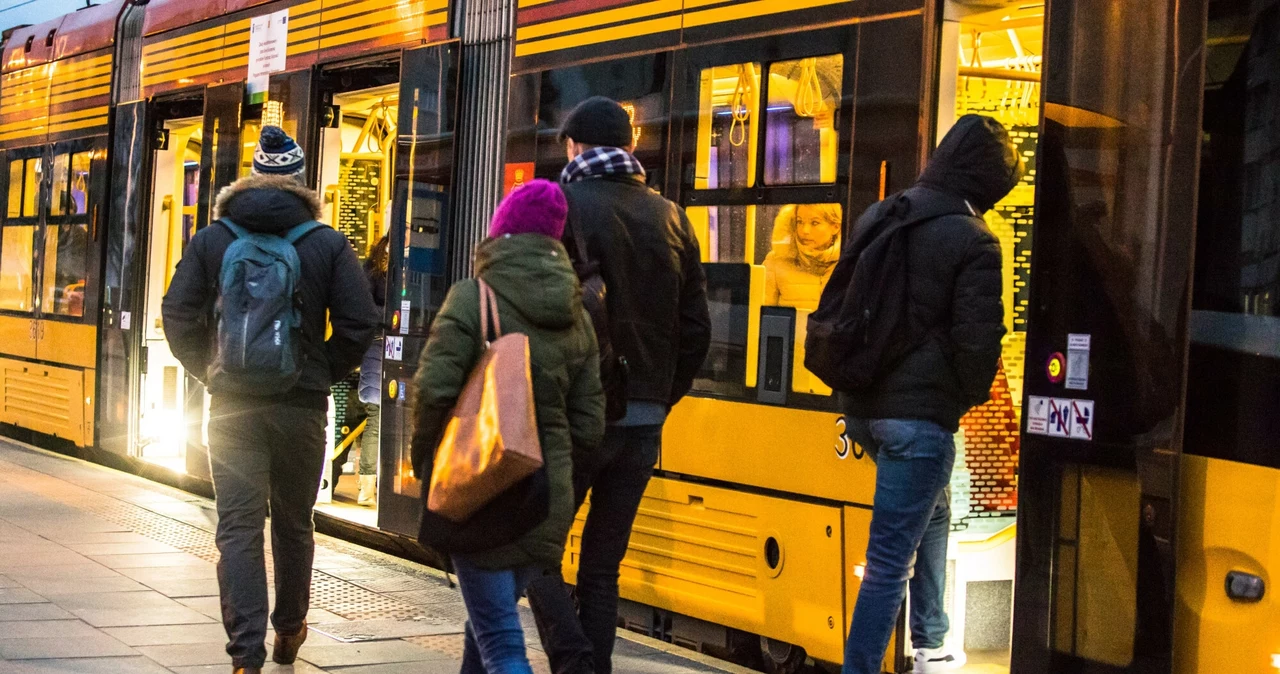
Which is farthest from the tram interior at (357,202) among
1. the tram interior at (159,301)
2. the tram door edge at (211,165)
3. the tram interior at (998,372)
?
the tram interior at (998,372)

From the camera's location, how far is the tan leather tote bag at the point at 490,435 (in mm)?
3516

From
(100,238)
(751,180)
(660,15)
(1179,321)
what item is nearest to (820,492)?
(751,180)

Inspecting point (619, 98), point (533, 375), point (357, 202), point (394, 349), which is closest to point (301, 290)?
point (533, 375)

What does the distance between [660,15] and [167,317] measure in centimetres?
215

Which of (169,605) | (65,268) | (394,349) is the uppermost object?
(65,268)

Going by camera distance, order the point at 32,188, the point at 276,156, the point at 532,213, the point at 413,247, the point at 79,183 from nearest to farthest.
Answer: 1. the point at 532,213
2. the point at 276,156
3. the point at 413,247
4. the point at 79,183
5. the point at 32,188

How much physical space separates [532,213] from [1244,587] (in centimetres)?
187

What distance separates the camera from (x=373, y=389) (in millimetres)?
8492

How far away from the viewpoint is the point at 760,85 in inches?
217

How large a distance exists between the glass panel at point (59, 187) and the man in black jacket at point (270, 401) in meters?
7.41

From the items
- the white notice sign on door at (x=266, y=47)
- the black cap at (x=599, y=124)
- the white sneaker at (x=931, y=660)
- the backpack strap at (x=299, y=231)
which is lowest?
the white sneaker at (x=931, y=660)

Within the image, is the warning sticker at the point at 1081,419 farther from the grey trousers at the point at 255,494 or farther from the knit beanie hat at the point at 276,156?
the knit beanie hat at the point at 276,156

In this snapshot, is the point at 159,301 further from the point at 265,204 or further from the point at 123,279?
the point at 265,204

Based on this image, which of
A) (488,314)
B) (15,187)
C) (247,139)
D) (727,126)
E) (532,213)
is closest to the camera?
(488,314)
